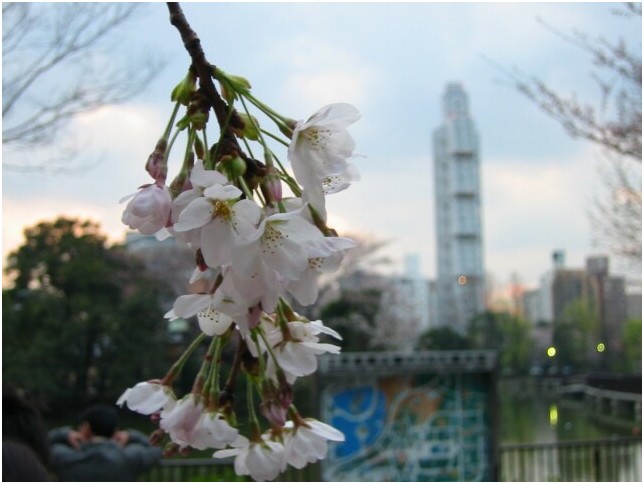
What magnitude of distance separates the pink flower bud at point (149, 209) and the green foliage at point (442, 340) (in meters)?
9.02

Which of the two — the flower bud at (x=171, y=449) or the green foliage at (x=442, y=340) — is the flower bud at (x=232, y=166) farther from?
the green foliage at (x=442, y=340)

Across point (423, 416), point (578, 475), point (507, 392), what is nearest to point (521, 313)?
point (507, 392)

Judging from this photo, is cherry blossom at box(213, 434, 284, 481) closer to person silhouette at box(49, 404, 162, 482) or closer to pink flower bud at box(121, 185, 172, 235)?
pink flower bud at box(121, 185, 172, 235)

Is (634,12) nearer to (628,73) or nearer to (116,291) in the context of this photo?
(628,73)

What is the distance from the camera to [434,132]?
14.0 m

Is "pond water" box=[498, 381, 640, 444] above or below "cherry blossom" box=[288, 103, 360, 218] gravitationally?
below

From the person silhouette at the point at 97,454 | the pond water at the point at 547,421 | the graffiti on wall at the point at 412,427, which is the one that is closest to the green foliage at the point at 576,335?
the pond water at the point at 547,421

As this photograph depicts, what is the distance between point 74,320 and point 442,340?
4.57 m

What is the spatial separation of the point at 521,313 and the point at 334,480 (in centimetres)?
508

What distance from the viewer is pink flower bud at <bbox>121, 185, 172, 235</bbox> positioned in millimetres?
308

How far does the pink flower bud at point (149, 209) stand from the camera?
0.31m

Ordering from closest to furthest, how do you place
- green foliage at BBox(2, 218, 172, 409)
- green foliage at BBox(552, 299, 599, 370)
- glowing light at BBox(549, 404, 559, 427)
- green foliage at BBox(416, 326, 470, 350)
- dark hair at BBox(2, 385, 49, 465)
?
dark hair at BBox(2, 385, 49, 465) → glowing light at BBox(549, 404, 559, 427) → green foliage at BBox(552, 299, 599, 370) → green foliage at BBox(2, 218, 172, 409) → green foliage at BBox(416, 326, 470, 350)

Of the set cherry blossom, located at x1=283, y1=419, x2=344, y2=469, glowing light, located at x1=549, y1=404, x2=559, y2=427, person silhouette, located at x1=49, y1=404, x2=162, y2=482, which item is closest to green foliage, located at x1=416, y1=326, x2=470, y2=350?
glowing light, located at x1=549, y1=404, x2=559, y2=427

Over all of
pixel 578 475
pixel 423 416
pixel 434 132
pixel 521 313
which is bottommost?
pixel 578 475
